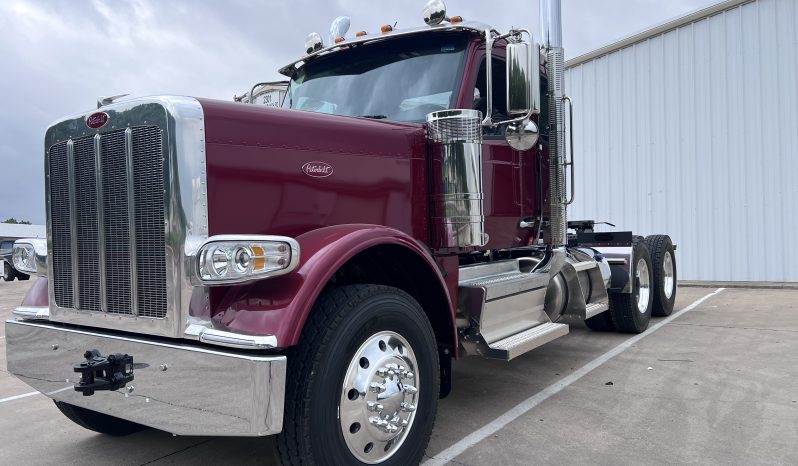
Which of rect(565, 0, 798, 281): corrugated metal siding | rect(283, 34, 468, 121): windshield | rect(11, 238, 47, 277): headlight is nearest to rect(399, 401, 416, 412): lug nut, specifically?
rect(283, 34, 468, 121): windshield

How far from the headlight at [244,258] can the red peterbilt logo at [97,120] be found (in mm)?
908

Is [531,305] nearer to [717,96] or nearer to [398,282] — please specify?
[398,282]

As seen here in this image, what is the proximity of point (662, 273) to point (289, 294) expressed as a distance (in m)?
6.55

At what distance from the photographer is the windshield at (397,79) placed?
3842mm

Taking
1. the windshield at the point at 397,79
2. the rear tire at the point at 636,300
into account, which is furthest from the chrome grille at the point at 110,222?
the rear tire at the point at 636,300

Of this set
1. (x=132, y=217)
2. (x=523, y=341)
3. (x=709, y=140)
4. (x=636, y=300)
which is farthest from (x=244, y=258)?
(x=709, y=140)

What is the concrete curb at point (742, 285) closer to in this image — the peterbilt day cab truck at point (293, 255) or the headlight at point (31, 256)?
the peterbilt day cab truck at point (293, 255)

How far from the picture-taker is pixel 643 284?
7305mm

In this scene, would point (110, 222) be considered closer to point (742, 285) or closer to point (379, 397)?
point (379, 397)

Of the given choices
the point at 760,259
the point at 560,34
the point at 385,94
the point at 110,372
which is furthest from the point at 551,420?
the point at 760,259

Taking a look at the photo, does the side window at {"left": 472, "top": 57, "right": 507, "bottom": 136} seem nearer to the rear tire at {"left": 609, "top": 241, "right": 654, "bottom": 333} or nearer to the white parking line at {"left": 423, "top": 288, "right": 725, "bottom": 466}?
the white parking line at {"left": 423, "top": 288, "right": 725, "bottom": 466}

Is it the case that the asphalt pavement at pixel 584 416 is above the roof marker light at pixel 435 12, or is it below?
below

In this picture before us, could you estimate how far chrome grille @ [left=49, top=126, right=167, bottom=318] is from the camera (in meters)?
2.60

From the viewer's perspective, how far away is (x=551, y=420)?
3.84 meters
